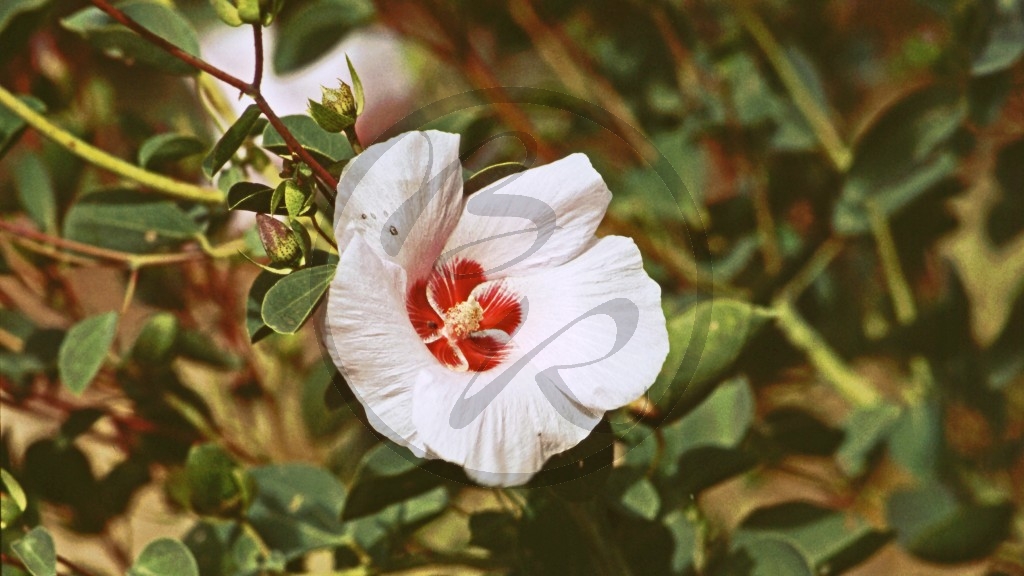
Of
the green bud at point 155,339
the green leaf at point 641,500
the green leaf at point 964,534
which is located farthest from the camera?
the green leaf at point 964,534

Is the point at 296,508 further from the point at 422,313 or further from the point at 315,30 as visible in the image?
the point at 315,30

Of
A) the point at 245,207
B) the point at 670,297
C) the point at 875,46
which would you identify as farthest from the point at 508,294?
the point at 875,46

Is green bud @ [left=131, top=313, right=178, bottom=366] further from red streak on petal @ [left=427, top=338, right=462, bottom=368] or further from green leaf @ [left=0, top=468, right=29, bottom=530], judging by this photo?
red streak on petal @ [left=427, top=338, right=462, bottom=368]

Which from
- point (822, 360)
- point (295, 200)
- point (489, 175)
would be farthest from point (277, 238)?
point (822, 360)

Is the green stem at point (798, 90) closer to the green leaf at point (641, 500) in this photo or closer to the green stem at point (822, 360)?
the green stem at point (822, 360)

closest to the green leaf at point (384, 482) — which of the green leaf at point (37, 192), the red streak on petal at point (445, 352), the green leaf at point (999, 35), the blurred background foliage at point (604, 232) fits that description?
the blurred background foliage at point (604, 232)

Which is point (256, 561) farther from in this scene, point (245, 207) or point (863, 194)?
point (863, 194)
